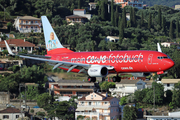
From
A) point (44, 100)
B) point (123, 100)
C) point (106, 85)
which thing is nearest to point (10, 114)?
point (44, 100)

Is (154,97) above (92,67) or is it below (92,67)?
below

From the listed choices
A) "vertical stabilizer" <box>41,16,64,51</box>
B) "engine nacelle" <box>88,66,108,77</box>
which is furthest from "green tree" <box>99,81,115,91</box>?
"engine nacelle" <box>88,66,108,77</box>

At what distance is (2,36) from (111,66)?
14069 cm

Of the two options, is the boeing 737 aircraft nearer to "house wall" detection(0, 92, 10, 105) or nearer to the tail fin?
the tail fin

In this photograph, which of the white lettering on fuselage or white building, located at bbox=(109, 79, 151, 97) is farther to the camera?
white building, located at bbox=(109, 79, 151, 97)

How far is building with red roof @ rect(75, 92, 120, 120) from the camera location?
118062 mm

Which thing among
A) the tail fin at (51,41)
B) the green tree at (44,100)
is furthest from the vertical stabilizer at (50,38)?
the green tree at (44,100)

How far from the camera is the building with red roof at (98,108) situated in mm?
118062

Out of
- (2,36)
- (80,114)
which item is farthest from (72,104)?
(2,36)

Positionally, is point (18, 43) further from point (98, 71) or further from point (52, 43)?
point (98, 71)

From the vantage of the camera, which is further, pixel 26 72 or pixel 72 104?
pixel 26 72

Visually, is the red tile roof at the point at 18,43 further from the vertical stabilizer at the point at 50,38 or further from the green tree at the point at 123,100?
the vertical stabilizer at the point at 50,38

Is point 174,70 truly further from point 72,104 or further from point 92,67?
point 92,67

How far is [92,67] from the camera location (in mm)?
64375
